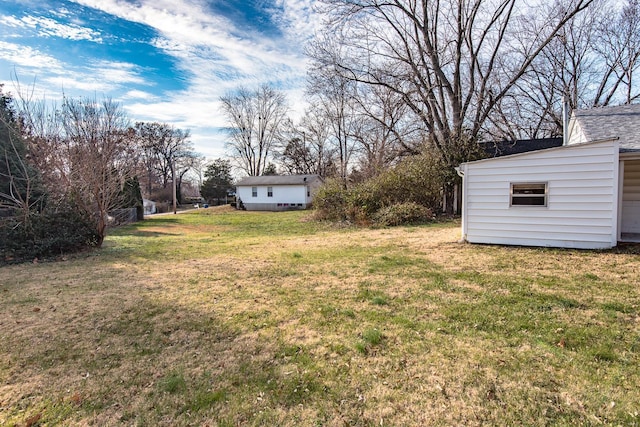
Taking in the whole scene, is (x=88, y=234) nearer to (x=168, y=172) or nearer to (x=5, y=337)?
(x=5, y=337)

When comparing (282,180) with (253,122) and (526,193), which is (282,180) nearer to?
(253,122)

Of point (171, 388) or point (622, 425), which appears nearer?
point (622, 425)

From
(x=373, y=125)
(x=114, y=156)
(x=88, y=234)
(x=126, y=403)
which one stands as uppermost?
(x=373, y=125)

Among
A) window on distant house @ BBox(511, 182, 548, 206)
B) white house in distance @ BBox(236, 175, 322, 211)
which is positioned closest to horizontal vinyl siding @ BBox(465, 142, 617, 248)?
window on distant house @ BBox(511, 182, 548, 206)

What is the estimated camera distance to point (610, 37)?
17984mm

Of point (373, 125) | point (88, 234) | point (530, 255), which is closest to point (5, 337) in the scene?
point (88, 234)

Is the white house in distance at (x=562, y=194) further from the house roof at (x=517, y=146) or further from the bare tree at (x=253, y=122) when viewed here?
the bare tree at (x=253, y=122)

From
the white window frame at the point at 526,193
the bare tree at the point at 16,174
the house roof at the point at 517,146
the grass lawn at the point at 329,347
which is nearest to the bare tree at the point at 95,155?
the bare tree at the point at 16,174

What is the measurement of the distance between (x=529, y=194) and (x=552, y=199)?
18.2 inches

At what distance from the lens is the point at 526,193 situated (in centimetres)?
747

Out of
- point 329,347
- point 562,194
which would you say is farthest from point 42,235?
point 562,194

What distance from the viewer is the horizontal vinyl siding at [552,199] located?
669cm

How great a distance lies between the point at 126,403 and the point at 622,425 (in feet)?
11.0

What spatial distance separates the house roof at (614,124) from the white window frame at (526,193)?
167cm
